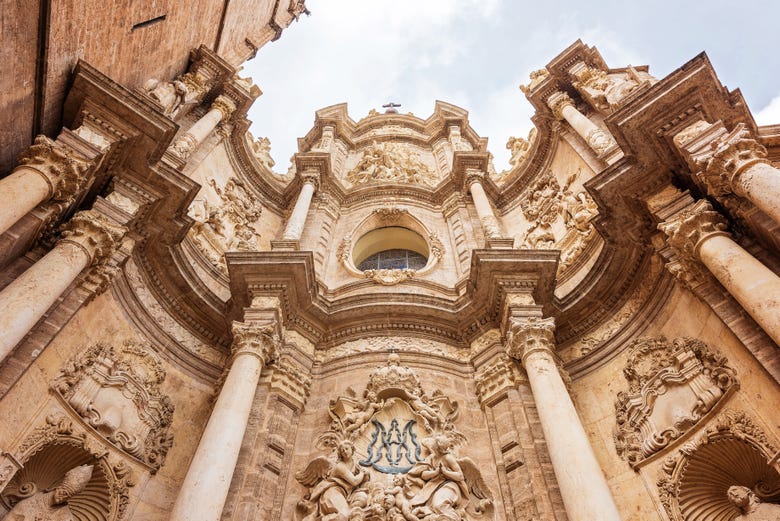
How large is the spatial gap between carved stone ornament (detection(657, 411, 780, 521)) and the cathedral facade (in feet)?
0.09

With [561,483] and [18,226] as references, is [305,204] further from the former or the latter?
[561,483]

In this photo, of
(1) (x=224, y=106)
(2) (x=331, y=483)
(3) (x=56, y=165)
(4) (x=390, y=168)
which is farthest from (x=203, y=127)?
(2) (x=331, y=483)

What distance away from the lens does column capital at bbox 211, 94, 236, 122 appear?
1500 centimetres

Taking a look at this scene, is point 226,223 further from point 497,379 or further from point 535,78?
point 535,78

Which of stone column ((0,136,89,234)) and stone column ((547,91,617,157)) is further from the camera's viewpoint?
stone column ((547,91,617,157))

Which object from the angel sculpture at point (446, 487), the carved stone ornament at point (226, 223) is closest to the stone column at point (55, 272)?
the carved stone ornament at point (226, 223)

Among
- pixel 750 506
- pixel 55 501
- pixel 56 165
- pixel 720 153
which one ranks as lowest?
pixel 750 506

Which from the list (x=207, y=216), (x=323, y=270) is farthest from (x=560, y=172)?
(x=207, y=216)

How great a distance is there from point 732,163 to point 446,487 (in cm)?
584

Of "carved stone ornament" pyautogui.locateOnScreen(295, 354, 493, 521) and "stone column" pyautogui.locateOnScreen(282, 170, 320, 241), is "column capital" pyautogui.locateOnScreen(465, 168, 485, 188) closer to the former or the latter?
"stone column" pyautogui.locateOnScreen(282, 170, 320, 241)

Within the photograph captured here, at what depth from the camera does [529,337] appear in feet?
29.8

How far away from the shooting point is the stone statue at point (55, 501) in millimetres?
6996

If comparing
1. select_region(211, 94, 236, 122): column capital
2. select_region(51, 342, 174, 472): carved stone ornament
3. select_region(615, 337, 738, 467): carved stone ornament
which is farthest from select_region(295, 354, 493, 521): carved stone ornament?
select_region(211, 94, 236, 122): column capital

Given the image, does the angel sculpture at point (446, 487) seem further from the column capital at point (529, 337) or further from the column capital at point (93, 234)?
the column capital at point (93, 234)
